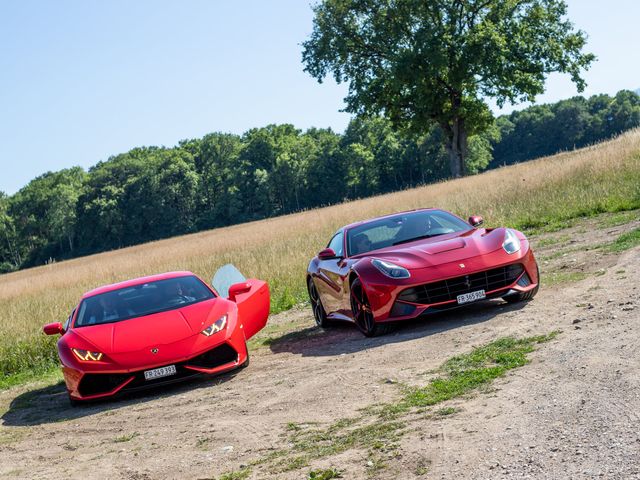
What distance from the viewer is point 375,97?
49.7 metres

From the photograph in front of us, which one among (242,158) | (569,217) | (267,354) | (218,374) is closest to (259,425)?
(218,374)

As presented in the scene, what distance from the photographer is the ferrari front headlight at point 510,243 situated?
10.6m

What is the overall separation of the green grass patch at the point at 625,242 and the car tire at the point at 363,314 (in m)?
4.09

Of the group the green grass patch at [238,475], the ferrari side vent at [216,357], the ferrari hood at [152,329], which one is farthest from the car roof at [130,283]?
the green grass patch at [238,475]

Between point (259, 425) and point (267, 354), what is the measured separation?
422cm

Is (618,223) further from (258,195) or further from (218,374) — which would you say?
(258,195)

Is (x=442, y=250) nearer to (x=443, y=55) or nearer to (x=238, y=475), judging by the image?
(x=238, y=475)

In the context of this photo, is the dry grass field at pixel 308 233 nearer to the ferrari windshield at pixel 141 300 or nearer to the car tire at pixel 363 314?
the ferrari windshield at pixel 141 300

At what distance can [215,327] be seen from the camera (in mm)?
10102

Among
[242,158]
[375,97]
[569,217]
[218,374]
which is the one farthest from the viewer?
[242,158]

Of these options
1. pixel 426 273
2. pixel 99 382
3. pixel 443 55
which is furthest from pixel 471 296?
pixel 443 55

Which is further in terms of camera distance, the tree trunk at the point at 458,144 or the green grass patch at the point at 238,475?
the tree trunk at the point at 458,144

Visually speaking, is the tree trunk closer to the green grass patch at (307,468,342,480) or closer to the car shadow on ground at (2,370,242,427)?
the car shadow on ground at (2,370,242,427)

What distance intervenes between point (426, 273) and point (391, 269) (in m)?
0.41
